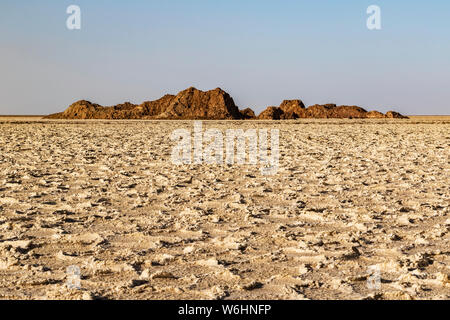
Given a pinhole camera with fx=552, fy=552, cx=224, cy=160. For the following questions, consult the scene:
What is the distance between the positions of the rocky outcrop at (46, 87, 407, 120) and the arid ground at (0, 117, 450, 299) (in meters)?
58.7

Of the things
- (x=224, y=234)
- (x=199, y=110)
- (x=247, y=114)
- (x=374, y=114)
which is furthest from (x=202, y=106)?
(x=224, y=234)

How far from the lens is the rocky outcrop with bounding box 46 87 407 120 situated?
7562cm

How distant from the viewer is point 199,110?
255ft

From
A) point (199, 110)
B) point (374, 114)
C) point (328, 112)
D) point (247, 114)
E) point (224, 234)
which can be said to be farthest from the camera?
point (328, 112)

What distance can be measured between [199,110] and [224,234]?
73473mm

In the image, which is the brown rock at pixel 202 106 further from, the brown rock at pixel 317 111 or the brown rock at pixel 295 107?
the brown rock at pixel 317 111

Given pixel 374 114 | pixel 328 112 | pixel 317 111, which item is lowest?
pixel 374 114

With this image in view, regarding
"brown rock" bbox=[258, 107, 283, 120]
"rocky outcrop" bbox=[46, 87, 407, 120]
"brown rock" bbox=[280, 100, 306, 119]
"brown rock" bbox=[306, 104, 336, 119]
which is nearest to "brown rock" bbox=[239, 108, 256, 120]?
"rocky outcrop" bbox=[46, 87, 407, 120]

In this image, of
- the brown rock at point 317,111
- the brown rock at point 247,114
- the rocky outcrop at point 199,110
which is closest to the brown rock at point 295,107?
the rocky outcrop at point 199,110

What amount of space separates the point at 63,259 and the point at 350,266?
2005mm

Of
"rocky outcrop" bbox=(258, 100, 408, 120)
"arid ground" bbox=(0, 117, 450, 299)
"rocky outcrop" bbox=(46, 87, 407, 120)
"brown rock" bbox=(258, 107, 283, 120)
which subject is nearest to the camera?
"arid ground" bbox=(0, 117, 450, 299)

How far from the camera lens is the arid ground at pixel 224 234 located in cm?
334

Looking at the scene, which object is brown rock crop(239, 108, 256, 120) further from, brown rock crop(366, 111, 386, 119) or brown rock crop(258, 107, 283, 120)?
brown rock crop(366, 111, 386, 119)

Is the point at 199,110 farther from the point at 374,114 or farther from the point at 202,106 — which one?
the point at 374,114
